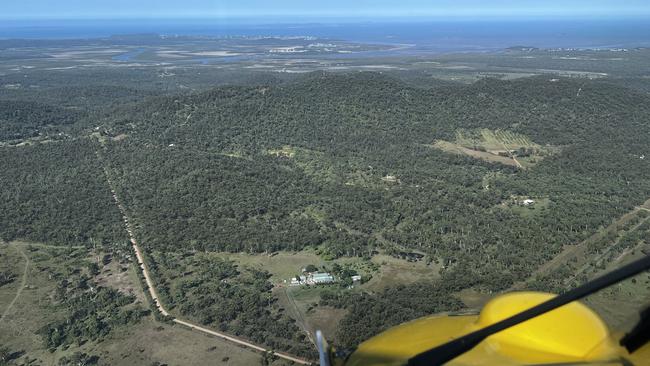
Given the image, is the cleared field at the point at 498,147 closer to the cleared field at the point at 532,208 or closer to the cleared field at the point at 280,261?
the cleared field at the point at 532,208

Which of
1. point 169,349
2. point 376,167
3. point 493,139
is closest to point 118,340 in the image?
point 169,349

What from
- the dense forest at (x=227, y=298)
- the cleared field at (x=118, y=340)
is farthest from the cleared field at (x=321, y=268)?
the cleared field at (x=118, y=340)

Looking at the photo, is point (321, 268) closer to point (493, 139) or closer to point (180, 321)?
point (180, 321)

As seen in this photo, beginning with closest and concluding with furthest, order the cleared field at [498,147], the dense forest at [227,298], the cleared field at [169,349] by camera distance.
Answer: the cleared field at [169,349] < the dense forest at [227,298] < the cleared field at [498,147]

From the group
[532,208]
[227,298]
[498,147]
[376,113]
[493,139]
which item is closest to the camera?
[227,298]

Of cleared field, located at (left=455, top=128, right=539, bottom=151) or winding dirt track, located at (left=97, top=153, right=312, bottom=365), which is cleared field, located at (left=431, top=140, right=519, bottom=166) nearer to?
cleared field, located at (left=455, top=128, right=539, bottom=151)

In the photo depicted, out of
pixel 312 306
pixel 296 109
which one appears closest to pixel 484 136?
pixel 296 109

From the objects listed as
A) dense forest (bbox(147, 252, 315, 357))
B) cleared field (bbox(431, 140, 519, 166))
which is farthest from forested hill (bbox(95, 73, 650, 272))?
dense forest (bbox(147, 252, 315, 357))

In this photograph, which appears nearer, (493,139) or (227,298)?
(227,298)

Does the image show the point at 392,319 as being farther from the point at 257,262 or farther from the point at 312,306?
the point at 257,262
